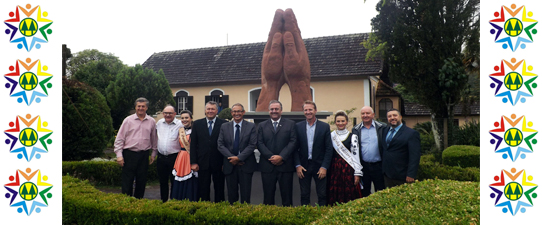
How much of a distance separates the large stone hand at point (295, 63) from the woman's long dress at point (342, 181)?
10.4 ft

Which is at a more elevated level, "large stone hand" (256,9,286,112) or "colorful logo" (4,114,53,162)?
"large stone hand" (256,9,286,112)

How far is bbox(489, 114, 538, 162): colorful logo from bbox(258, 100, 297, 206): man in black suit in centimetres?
253

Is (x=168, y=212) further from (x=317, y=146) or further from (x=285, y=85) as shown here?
(x=285, y=85)

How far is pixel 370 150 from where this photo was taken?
4.50 metres

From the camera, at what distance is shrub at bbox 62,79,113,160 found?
27.8ft

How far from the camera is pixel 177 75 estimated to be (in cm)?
2066

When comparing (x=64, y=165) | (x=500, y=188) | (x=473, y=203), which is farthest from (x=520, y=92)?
(x=64, y=165)

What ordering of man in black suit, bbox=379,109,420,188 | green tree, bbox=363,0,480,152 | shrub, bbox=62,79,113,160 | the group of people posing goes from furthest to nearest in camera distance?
green tree, bbox=363,0,480,152 → shrub, bbox=62,79,113,160 → the group of people posing → man in black suit, bbox=379,109,420,188

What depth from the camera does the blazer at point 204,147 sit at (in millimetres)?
4707

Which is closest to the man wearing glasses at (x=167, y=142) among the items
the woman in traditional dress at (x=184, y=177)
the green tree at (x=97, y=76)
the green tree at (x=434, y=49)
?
the woman in traditional dress at (x=184, y=177)

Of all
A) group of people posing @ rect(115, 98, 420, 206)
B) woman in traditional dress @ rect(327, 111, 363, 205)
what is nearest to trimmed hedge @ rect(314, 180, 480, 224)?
group of people posing @ rect(115, 98, 420, 206)

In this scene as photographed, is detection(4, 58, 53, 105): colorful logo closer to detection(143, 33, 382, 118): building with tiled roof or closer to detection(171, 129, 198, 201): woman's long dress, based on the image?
detection(171, 129, 198, 201): woman's long dress

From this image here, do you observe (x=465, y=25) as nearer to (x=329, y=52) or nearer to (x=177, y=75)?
(x=329, y=52)

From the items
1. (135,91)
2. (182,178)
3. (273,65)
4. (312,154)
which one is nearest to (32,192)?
(182,178)
